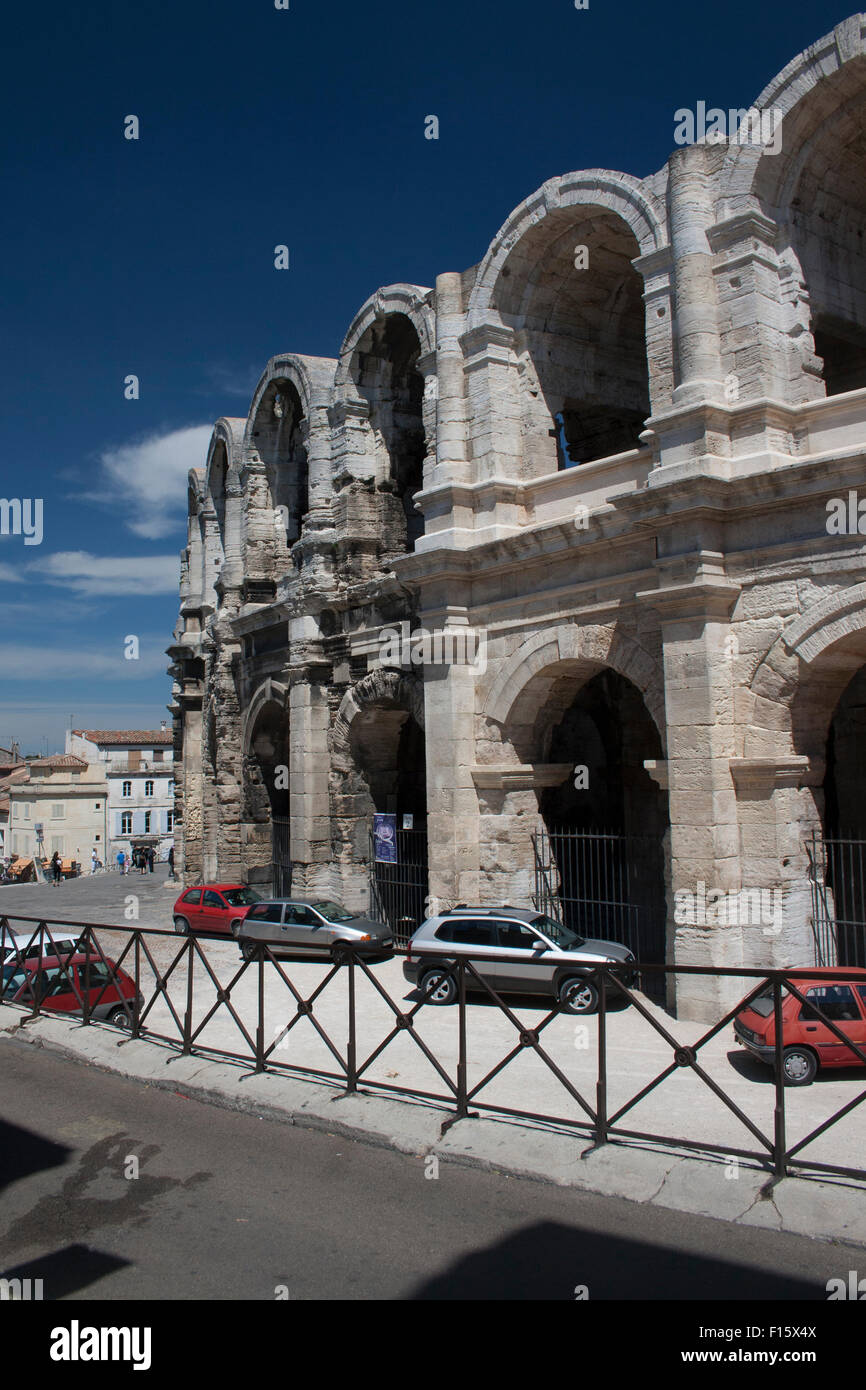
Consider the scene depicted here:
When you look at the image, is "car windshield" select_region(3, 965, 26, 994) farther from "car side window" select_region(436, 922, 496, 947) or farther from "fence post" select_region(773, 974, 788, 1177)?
"fence post" select_region(773, 974, 788, 1177)

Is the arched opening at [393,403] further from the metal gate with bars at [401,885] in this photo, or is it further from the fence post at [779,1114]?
the fence post at [779,1114]

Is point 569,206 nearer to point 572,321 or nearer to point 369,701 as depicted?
point 572,321

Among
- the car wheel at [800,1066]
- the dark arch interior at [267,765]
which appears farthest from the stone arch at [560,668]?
the dark arch interior at [267,765]

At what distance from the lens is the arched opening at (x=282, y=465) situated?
70.6 feet

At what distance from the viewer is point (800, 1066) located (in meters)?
8.51

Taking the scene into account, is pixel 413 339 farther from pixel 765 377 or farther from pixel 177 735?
pixel 177 735

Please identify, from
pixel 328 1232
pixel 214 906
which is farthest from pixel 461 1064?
pixel 214 906

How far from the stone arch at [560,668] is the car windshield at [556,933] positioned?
2.65 metres

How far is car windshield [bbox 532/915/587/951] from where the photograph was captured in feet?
38.6

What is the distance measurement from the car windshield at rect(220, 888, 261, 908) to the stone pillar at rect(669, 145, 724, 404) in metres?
11.4

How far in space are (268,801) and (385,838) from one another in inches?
221

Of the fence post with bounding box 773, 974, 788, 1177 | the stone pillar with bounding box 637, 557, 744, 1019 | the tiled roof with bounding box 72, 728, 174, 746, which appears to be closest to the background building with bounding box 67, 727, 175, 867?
the tiled roof with bounding box 72, 728, 174, 746

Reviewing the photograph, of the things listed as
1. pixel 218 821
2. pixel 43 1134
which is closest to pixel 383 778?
pixel 218 821

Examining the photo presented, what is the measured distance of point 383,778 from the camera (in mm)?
17938
